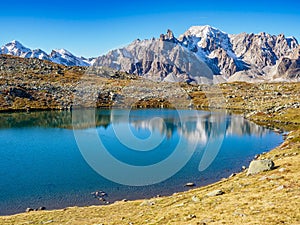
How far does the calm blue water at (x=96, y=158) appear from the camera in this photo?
41.9 meters

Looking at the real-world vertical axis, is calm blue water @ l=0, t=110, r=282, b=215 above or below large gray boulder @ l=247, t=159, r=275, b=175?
below

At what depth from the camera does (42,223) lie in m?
28.4

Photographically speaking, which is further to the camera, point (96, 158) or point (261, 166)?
point (96, 158)

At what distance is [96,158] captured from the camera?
62219 mm

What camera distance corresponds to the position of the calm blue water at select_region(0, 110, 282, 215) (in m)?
41.9

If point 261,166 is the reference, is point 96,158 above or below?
below

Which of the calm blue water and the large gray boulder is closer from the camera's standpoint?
the large gray boulder

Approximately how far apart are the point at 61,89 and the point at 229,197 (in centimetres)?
17845

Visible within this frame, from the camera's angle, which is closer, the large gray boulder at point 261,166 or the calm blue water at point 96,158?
the large gray boulder at point 261,166

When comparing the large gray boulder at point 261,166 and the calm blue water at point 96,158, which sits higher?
the large gray boulder at point 261,166

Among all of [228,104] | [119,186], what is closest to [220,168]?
[119,186]

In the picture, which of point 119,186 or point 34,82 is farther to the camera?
point 34,82

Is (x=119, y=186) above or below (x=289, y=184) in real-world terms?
below

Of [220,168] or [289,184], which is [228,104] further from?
[289,184]
